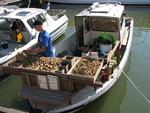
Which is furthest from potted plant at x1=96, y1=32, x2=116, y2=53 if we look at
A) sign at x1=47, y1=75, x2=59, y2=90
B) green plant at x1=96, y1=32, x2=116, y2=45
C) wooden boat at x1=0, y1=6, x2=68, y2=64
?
sign at x1=47, y1=75, x2=59, y2=90

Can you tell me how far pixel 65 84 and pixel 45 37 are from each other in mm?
1190

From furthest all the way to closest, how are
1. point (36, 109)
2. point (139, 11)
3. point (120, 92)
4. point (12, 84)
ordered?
point (139, 11) < point (12, 84) < point (120, 92) < point (36, 109)

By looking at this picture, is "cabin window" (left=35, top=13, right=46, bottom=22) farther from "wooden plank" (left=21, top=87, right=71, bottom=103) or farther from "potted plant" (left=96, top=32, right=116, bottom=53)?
"wooden plank" (left=21, top=87, right=71, bottom=103)

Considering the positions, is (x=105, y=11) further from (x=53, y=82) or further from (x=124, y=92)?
(x=53, y=82)

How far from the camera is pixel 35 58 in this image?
6.18 meters

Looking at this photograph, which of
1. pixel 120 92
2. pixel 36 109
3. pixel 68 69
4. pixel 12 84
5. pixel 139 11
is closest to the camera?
pixel 68 69

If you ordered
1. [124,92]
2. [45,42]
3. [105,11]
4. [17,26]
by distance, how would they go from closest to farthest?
[45,42] → [124,92] → [105,11] → [17,26]

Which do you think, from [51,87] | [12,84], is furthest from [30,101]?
[12,84]

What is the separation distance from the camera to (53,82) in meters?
5.72

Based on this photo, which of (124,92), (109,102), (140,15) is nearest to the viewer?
(109,102)

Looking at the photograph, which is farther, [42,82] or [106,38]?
[106,38]

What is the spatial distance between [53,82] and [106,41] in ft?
8.17

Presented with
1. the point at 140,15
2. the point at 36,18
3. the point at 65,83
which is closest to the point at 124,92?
the point at 65,83

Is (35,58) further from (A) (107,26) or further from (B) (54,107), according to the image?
(A) (107,26)
